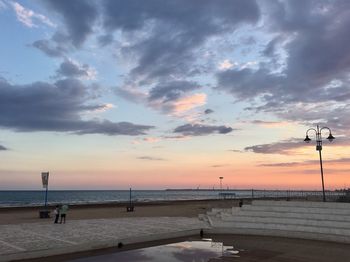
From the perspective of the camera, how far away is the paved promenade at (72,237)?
1522cm

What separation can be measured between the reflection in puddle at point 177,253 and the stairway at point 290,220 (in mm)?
4685

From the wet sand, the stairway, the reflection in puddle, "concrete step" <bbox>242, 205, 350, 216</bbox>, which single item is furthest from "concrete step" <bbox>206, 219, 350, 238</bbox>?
the reflection in puddle

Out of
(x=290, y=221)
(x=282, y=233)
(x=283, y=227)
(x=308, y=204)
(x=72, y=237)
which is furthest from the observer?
(x=308, y=204)

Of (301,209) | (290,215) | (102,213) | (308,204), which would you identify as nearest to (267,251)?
(290,215)

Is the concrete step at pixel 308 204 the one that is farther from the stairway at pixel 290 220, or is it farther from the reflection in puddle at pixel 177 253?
the reflection in puddle at pixel 177 253

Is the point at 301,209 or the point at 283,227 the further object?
the point at 301,209

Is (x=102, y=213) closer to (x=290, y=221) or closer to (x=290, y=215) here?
(x=290, y=215)

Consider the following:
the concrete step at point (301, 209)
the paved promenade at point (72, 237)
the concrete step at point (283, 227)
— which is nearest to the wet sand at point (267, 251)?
the paved promenade at point (72, 237)

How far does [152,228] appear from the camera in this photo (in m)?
22.6

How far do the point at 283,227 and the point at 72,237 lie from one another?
11.4 meters

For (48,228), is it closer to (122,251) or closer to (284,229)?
(122,251)

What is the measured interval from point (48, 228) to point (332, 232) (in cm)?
1556

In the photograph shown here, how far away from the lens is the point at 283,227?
71.3 ft

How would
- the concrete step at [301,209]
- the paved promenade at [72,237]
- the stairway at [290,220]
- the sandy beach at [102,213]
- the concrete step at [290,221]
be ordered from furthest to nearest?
the sandy beach at [102,213], the concrete step at [301,209], the concrete step at [290,221], the stairway at [290,220], the paved promenade at [72,237]
